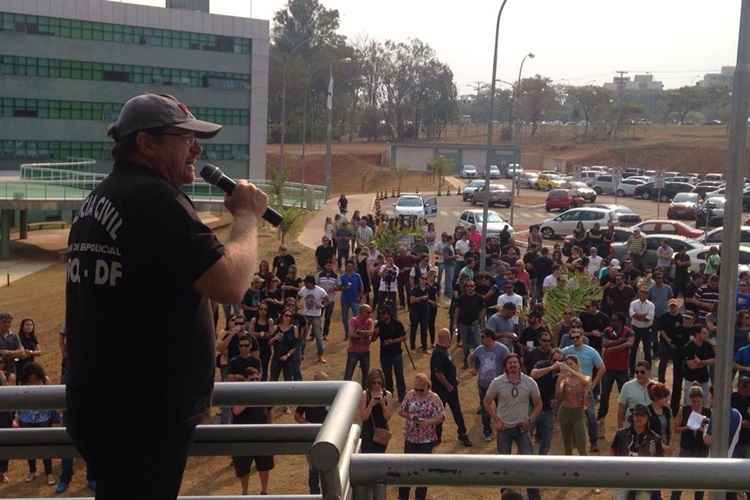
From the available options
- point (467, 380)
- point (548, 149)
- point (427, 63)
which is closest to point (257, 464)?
point (467, 380)

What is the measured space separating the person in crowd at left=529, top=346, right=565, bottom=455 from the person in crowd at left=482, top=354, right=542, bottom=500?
534mm

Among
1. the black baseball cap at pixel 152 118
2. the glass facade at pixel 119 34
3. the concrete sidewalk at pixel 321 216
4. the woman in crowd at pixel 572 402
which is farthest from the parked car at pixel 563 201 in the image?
the black baseball cap at pixel 152 118

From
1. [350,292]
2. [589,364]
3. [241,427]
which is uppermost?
[241,427]

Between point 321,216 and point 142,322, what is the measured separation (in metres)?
44.4

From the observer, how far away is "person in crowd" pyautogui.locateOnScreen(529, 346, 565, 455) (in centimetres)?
1057

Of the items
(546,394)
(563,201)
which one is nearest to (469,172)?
(563,201)

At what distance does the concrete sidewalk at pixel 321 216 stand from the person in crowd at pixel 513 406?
2297cm

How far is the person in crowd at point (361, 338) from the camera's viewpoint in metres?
13.2

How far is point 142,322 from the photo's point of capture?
1977mm

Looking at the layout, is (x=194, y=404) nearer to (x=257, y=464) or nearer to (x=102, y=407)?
(x=102, y=407)

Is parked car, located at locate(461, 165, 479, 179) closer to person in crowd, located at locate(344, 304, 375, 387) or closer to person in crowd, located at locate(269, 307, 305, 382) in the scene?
person in crowd, located at locate(344, 304, 375, 387)

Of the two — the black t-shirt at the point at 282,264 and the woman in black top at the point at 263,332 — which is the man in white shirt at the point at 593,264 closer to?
the black t-shirt at the point at 282,264

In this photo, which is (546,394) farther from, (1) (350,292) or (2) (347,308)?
(2) (347,308)

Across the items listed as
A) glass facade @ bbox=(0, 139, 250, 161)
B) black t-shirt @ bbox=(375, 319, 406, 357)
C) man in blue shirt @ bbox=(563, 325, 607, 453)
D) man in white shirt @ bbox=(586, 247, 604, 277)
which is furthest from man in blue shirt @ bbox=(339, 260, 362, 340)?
glass facade @ bbox=(0, 139, 250, 161)
